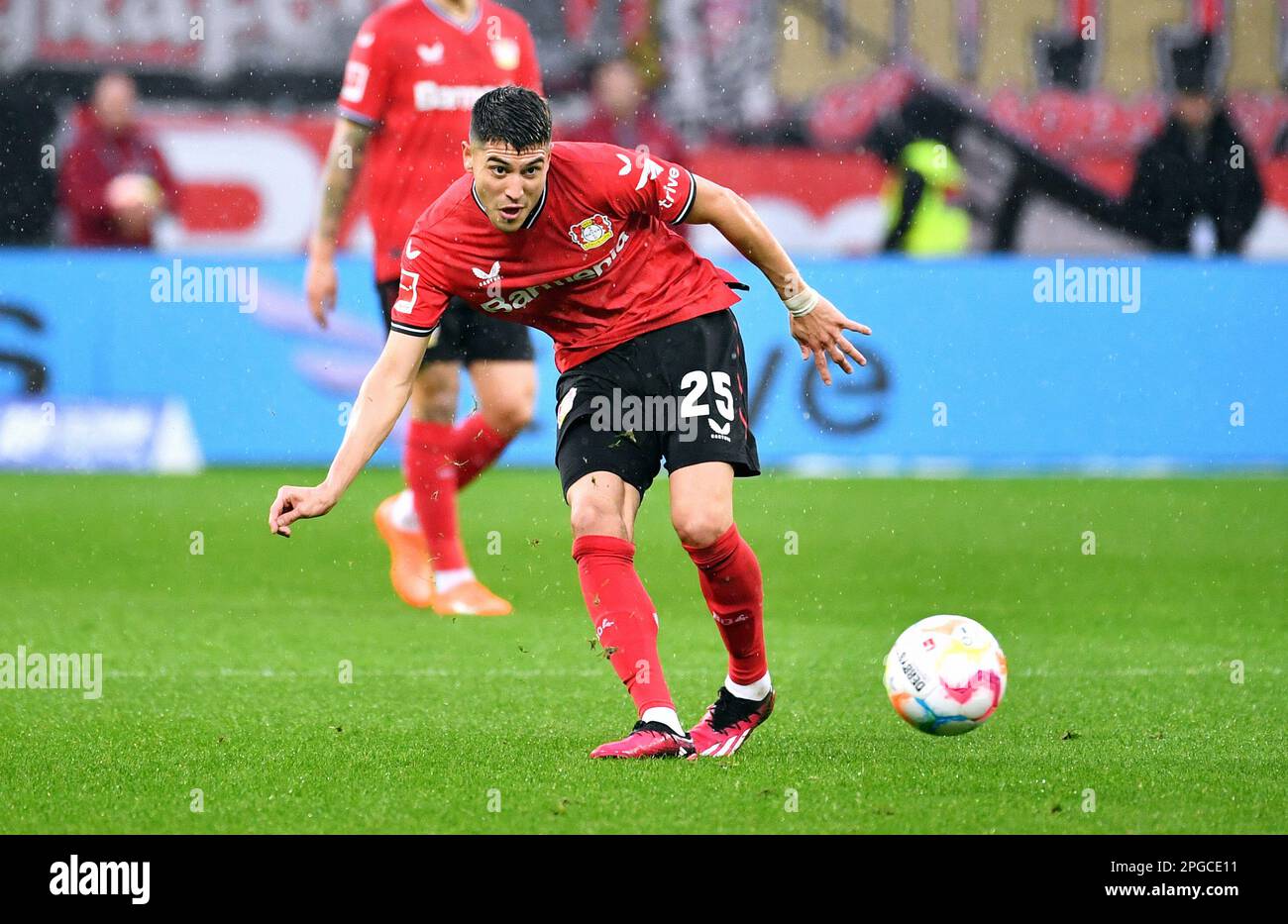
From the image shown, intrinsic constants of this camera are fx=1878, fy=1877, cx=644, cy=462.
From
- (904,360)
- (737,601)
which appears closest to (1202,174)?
(904,360)

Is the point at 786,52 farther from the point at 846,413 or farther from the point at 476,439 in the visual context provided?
the point at 476,439

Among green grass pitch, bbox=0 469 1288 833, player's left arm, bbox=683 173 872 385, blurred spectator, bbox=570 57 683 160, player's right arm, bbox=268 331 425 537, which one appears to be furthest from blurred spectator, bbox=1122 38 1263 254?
player's right arm, bbox=268 331 425 537

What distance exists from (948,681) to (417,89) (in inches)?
145

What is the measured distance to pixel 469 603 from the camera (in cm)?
719

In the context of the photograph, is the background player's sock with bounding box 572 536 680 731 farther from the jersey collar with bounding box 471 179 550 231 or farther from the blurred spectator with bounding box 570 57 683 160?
the blurred spectator with bounding box 570 57 683 160

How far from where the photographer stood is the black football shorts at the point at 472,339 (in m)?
7.19

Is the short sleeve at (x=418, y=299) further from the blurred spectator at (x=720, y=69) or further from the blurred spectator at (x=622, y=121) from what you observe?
the blurred spectator at (x=720, y=69)

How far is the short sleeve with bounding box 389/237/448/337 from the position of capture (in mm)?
4652

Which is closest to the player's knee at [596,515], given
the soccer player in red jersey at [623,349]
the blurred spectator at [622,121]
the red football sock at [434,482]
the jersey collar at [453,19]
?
the soccer player in red jersey at [623,349]

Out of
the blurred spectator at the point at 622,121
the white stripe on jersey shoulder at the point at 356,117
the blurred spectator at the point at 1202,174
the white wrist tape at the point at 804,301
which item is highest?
the blurred spectator at the point at 622,121

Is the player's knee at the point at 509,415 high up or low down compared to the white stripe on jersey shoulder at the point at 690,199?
down

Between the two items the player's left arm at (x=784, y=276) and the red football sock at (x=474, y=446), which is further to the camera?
the red football sock at (x=474, y=446)

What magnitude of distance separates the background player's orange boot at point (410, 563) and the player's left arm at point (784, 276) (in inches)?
119

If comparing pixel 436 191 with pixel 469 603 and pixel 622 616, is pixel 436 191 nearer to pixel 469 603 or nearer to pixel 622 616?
pixel 469 603
